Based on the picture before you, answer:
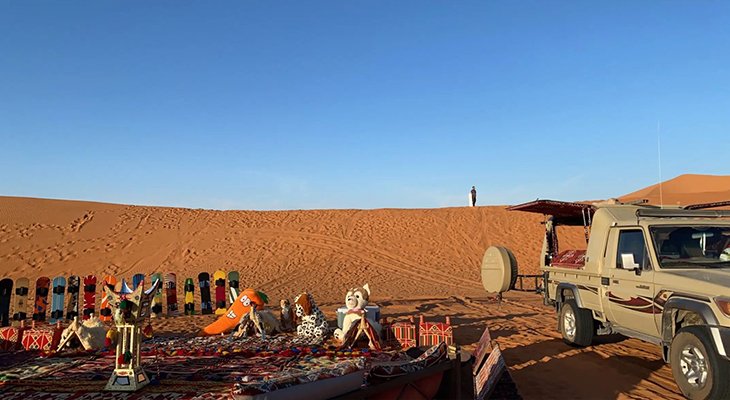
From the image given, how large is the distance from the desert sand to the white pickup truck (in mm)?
730

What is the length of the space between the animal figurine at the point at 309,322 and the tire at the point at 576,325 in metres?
4.60

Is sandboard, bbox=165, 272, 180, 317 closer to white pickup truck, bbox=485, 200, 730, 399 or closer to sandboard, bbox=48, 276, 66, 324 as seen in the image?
sandboard, bbox=48, 276, 66, 324

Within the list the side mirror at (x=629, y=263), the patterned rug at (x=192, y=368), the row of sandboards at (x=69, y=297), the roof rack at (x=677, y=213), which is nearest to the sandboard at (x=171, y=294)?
the row of sandboards at (x=69, y=297)

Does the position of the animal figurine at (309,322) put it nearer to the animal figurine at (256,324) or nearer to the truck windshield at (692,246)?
the animal figurine at (256,324)

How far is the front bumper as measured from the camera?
218 inches

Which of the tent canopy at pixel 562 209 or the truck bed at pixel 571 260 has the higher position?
the tent canopy at pixel 562 209

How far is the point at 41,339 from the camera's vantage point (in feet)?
29.7

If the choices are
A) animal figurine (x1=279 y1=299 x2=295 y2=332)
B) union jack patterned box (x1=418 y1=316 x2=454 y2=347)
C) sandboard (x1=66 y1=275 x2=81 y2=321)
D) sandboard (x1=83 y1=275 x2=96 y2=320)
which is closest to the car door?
union jack patterned box (x1=418 y1=316 x2=454 y2=347)

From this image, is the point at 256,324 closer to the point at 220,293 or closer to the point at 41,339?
the point at 41,339

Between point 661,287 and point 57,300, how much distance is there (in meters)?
13.0

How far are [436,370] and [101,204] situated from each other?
Answer: 4285 cm

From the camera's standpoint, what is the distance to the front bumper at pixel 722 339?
5.54 m

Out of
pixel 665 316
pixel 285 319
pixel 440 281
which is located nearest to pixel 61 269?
pixel 440 281

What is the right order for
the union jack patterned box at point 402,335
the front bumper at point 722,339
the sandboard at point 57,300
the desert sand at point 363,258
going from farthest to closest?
the sandboard at point 57,300 → the union jack patterned box at point 402,335 → the desert sand at point 363,258 → the front bumper at point 722,339
